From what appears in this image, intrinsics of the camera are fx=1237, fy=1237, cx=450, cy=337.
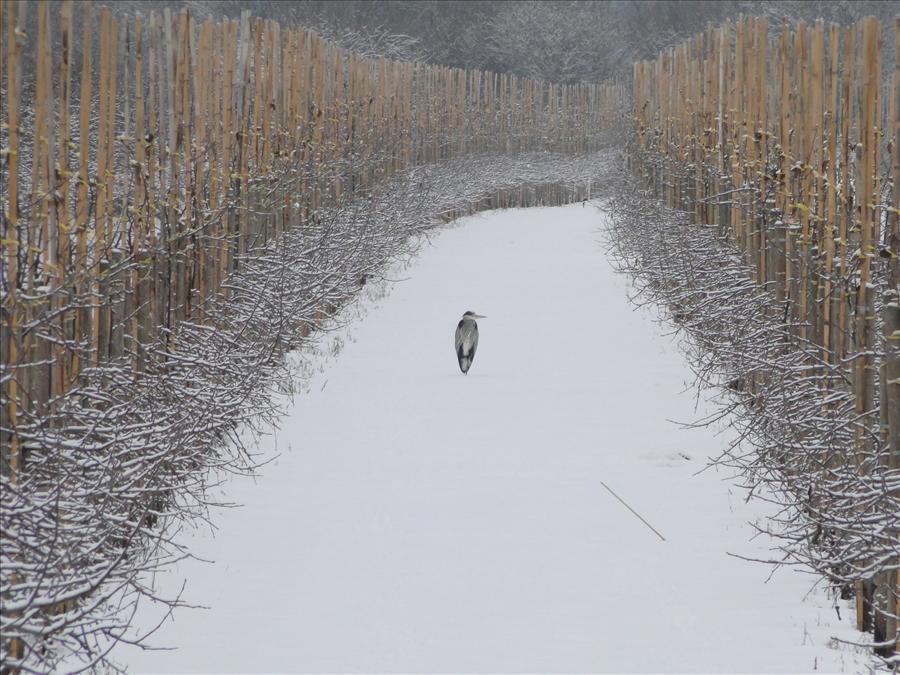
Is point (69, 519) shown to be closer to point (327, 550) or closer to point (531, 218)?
point (327, 550)

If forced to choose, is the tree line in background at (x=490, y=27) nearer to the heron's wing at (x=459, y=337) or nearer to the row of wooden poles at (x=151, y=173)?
the row of wooden poles at (x=151, y=173)

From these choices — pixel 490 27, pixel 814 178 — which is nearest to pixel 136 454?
pixel 814 178

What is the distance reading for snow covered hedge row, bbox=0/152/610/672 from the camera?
11.8 feet

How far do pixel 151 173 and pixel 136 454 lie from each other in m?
2.07

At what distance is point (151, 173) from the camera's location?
6.61m

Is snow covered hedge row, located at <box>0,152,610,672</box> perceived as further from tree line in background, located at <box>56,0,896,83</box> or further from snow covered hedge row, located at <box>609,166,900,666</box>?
tree line in background, located at <box>56,0,896,83</box>

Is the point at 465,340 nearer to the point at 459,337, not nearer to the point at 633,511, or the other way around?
the point at 459,337

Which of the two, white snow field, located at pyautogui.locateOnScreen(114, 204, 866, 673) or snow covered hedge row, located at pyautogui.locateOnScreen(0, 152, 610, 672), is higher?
snow covered hedge row, located at pyautogui.locateOnScreen(0, 152, 610, 672)

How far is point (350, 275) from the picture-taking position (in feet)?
39.7

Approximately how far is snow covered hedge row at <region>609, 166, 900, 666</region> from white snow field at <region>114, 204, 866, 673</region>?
23 cm

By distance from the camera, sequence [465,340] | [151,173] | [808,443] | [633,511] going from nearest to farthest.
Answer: [808,443]
[633,511]
[151,173]
[465,340]

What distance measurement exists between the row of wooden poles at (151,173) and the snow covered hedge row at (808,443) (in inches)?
110

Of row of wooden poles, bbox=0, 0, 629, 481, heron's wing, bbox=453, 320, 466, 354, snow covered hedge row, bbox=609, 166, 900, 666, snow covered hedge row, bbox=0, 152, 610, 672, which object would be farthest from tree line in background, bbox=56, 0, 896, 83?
snow covered hedge row, bbox=609, 166, 900, 666

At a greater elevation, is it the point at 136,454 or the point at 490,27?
the point at 490,27
